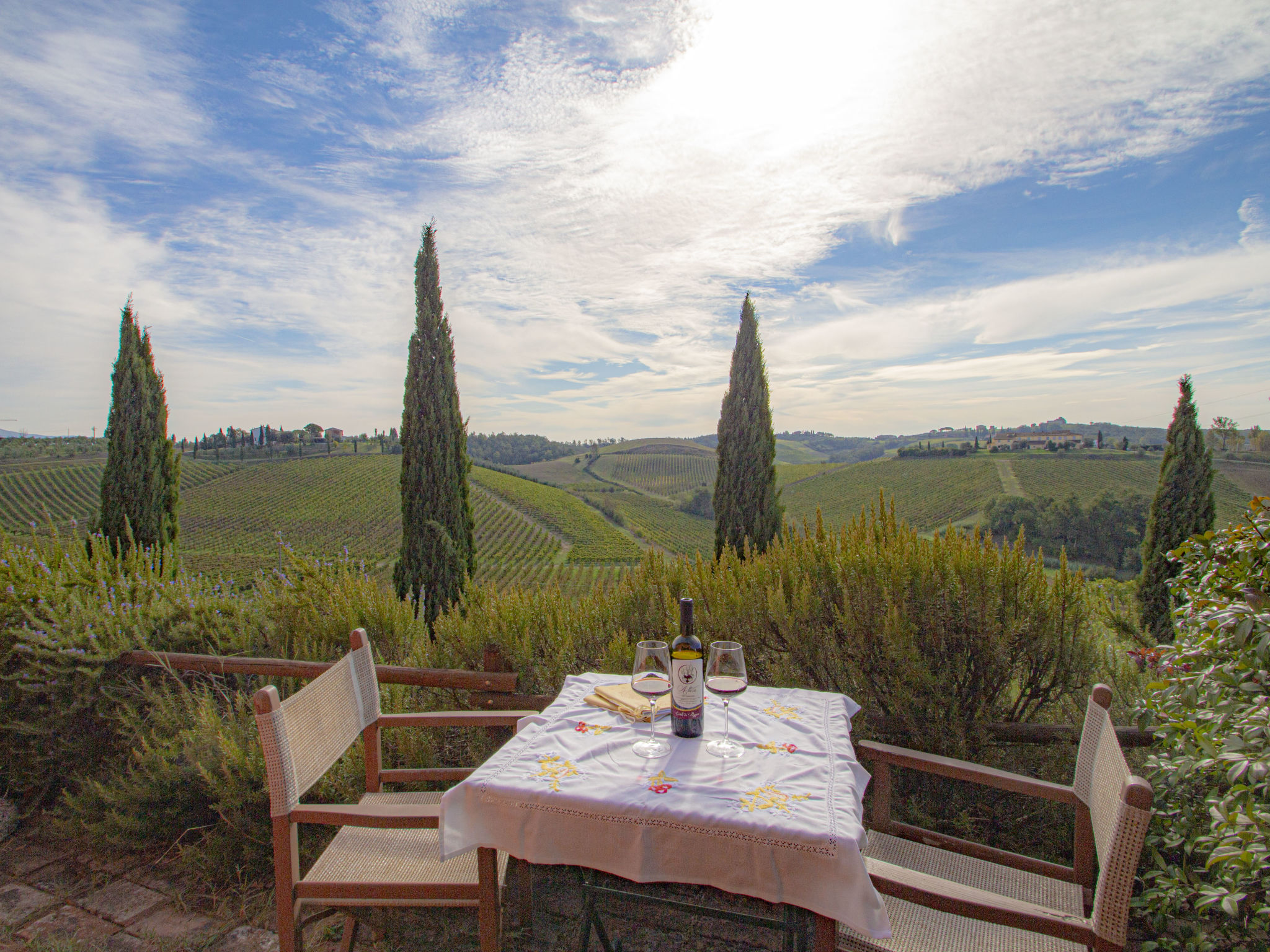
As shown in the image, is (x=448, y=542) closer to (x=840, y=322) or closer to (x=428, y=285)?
(x=428, y=285)

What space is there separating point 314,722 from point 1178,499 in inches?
447

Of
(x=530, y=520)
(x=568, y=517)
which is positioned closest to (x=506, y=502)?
(x=530, y=520)

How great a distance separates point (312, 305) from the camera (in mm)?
7582

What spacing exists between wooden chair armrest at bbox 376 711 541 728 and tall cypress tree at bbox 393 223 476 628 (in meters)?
4.37

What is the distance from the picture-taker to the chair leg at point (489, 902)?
1623 millimetres

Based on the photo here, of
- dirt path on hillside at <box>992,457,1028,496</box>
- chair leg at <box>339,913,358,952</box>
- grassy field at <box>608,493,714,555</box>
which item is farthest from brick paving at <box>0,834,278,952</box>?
dirt path on hillside at <box>992,457,1028,496</box>

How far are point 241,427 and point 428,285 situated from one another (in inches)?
2774

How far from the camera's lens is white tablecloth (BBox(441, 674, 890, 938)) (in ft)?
4.07

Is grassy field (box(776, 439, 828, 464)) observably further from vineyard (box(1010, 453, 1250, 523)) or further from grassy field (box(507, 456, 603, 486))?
vineyard (box(1010, 453, 1250, 523))

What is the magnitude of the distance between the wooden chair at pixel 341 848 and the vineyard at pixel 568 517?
41.1 m

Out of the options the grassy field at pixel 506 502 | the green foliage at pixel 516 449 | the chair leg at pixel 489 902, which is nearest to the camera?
the chair leg at pixel 489 902

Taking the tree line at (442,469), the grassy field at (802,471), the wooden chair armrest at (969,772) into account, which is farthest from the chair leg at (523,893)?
the grassy field at (802,471)

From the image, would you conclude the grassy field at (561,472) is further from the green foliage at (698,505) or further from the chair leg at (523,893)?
the chair leg at (523,893)

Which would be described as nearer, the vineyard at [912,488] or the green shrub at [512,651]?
the green shrub at [512,651]
